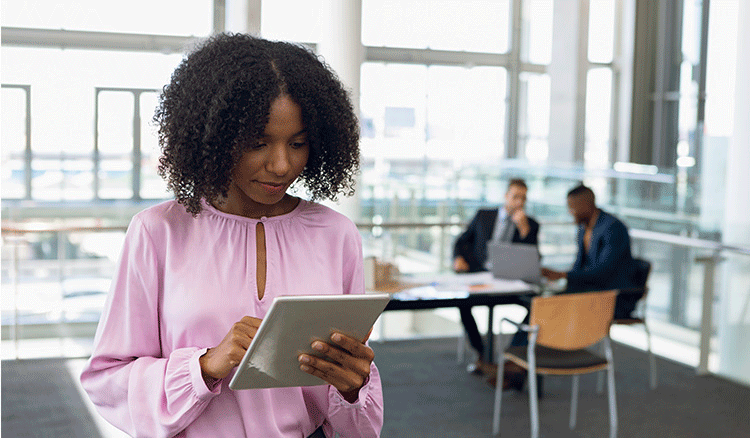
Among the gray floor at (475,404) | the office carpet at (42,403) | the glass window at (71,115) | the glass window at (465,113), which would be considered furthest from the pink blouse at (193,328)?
the glass window at (465,113)

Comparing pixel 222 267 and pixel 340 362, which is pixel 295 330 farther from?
pixel 222 267

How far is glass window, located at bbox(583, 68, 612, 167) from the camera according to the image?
15906 millimetres

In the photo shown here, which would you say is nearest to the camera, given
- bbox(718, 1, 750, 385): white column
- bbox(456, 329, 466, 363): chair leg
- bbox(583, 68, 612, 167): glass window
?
bbox(718, 1, 750, 385): white column

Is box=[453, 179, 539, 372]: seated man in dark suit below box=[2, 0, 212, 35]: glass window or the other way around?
below

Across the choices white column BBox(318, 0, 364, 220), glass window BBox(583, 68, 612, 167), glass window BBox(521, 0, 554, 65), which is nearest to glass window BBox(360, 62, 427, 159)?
glass window BBox(521, 0, 554, 65)

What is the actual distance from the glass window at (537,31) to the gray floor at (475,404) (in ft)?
35.4

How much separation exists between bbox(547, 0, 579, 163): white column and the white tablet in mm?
14564

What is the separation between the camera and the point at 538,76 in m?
16.3

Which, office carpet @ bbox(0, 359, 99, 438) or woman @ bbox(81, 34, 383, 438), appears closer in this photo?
woman @ bbox(81, 34, 383, 438)

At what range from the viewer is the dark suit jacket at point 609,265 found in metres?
5.27

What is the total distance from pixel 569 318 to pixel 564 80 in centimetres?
1212

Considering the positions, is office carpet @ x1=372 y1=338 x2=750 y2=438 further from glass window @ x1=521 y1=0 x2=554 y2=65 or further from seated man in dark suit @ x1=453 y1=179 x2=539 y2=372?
glass window @ x1=521 y1=0 x2=554 y2=65

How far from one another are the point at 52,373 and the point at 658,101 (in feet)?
39.8

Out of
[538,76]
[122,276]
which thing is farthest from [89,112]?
[122,276]
